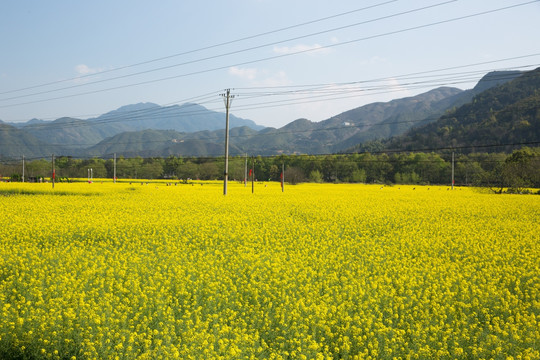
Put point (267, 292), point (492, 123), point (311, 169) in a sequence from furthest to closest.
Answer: point (492, 123) < point (311, 169) < point (267, 292)

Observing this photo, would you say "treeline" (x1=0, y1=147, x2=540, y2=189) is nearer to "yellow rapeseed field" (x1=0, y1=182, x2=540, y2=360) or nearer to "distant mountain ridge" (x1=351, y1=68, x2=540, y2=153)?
"distant mountain ridge" (x1=351, y1=68, x2=540, y2=153)

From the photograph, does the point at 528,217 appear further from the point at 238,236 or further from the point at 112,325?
the point at 112,325

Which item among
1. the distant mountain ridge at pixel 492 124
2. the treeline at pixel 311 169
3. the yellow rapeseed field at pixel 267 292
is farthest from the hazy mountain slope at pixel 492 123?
→ the yellow rapeseed field at pixel 267 292

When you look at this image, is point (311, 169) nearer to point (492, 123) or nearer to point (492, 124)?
point (492, 124)

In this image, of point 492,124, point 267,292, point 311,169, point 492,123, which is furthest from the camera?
point 492,123

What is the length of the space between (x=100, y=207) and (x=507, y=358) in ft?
74.9

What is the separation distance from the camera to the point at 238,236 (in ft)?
47.9

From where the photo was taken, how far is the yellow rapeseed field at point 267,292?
614 cm

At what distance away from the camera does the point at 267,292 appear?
8352mm

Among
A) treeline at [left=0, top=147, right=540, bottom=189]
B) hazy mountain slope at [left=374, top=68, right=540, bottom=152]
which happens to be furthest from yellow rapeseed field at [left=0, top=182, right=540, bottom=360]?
hazy mountain slope at [left=374, top=68, right=540, bottom=152]

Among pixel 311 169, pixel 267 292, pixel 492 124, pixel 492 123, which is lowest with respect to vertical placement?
pixel 267 292

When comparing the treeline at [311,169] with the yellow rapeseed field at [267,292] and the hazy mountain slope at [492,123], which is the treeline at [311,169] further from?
the yellow rapeseed field at [267,292]

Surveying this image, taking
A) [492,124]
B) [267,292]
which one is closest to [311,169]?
[492,124]

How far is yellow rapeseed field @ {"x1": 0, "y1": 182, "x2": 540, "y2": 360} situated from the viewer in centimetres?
614
